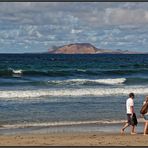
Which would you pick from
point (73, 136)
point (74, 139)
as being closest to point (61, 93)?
point (73, 136)

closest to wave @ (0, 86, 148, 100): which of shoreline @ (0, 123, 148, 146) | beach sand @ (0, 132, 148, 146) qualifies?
shoreline @ (0, 123, 148, 146)

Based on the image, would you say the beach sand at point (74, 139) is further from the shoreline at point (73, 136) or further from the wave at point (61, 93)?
the wave at point (61, 93)

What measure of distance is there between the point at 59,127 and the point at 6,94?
1160 centimetres

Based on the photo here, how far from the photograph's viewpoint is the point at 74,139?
1394cm

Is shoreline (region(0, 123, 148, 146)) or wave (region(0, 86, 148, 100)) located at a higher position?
wave (region(0, 86, 148, 100))

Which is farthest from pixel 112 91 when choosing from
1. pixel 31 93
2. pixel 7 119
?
pixel 7 119

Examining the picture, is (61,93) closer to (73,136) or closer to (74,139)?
(73,136)

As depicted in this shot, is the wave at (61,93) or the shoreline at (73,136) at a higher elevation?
the wave at (61,93)

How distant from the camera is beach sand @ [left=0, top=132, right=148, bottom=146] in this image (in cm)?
1313

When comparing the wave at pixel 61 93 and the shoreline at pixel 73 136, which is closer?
the shoreline at pixel 73 136

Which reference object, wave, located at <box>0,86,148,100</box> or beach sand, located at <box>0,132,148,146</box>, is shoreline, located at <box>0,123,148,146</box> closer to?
beach sand, located at <box>0,132,148,146</box>

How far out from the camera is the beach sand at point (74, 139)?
13133 millimetres

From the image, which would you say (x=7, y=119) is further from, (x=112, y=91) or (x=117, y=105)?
(x=112, y=91)

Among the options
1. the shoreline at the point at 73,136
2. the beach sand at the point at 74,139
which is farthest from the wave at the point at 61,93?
the beach sand at the point at 74,139
